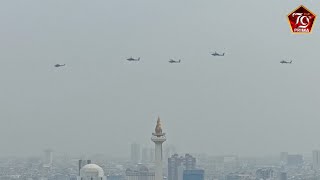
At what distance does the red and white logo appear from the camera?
17.7 meters

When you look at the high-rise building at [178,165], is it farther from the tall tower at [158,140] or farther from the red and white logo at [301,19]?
the red and white logo at [301,19]

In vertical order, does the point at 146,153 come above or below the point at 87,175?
above

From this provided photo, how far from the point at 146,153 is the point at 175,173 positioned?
2684 centimetres

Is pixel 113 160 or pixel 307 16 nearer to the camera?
pixel 307 16

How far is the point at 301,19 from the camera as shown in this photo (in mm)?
17922

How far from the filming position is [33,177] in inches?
6398

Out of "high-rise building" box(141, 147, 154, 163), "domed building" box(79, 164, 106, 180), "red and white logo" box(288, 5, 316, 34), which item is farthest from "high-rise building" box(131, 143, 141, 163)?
"red and white logo" box(288, 5, 316, 34)

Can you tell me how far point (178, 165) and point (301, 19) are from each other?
436 feet

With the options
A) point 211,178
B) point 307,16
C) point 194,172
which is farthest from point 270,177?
point 307,16

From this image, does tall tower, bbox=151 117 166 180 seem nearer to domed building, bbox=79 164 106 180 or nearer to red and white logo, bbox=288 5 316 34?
domed building, bbox=79 164 106 180

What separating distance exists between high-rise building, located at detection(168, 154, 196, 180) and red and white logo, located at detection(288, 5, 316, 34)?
13001cm

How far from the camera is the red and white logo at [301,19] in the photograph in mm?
17709

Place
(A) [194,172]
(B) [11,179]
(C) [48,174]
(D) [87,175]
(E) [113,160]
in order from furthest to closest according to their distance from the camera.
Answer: (E) [113,160] → (C) [48,174] → (B) [11,179] → (A) [194,172] → (D) [87,175]

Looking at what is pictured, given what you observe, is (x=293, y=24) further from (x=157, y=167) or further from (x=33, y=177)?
(x=33, y=177)
